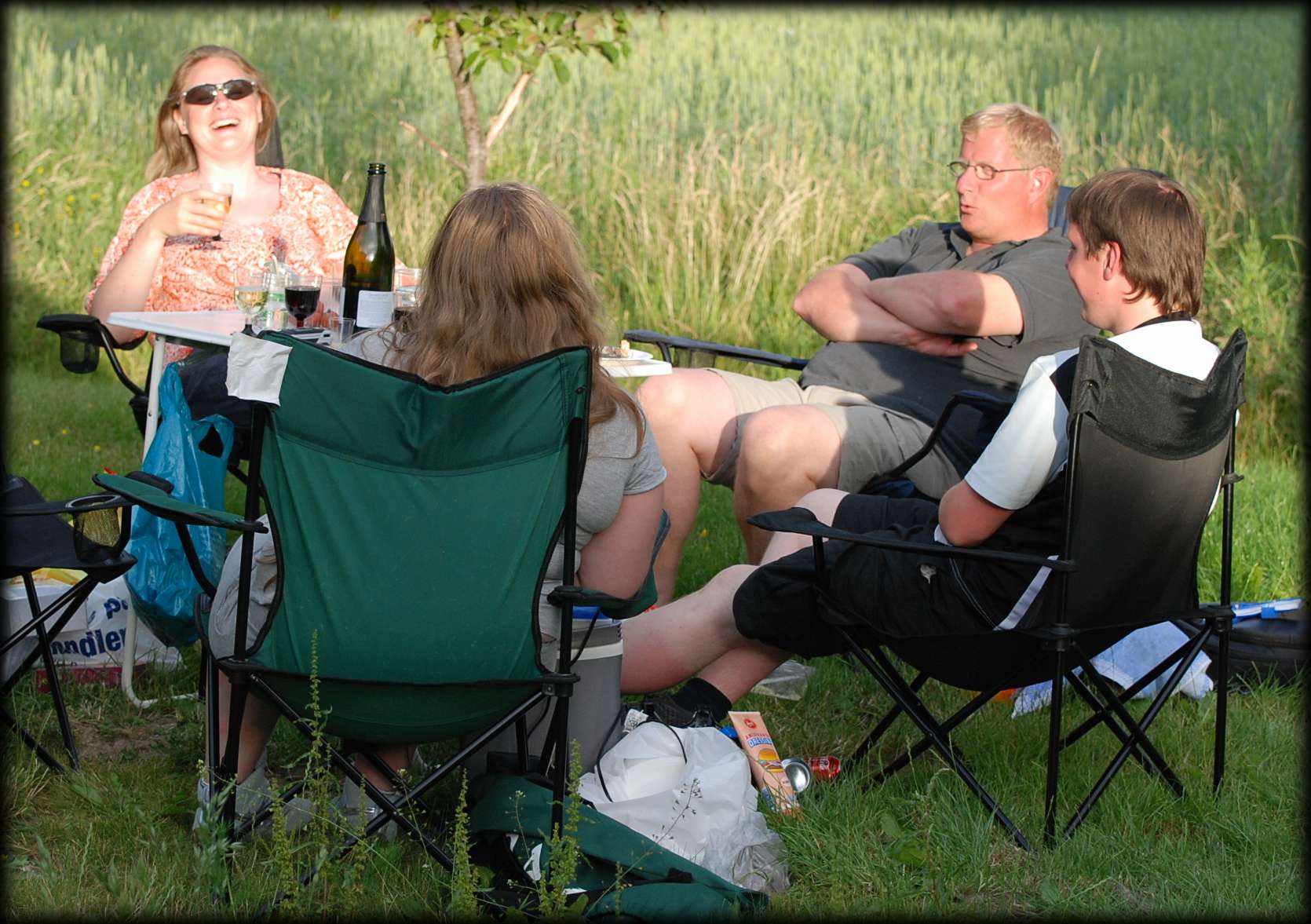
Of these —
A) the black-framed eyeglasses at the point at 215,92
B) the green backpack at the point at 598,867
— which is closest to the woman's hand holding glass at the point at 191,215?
the black-framed eyeglasses at the point at 215,92

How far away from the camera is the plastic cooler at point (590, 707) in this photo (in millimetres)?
2438

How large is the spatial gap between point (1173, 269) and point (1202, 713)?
124cm

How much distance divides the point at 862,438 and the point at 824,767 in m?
0.99

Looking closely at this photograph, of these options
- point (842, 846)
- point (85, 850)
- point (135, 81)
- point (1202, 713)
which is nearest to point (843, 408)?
point (1202, 713)

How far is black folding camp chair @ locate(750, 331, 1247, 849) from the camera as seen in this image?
231 centimetres

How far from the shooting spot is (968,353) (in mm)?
3635

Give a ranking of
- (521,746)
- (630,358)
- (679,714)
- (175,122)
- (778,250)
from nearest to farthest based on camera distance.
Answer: (521,746)
(679,714)
(630,358)
(175,122)
(778,250)

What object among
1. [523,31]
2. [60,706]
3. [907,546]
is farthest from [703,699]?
[523,31]

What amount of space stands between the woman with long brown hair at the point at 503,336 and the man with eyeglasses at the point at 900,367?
3.54ft

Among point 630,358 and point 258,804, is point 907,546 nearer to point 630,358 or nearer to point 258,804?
point 630,358

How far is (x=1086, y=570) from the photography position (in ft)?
7.80

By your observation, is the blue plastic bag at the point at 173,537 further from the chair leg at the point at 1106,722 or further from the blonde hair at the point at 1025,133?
the blonde hair at the point at 1025,133

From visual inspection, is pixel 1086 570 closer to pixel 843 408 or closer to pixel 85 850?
pixel 843 408

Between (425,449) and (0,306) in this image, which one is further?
(0,306)
